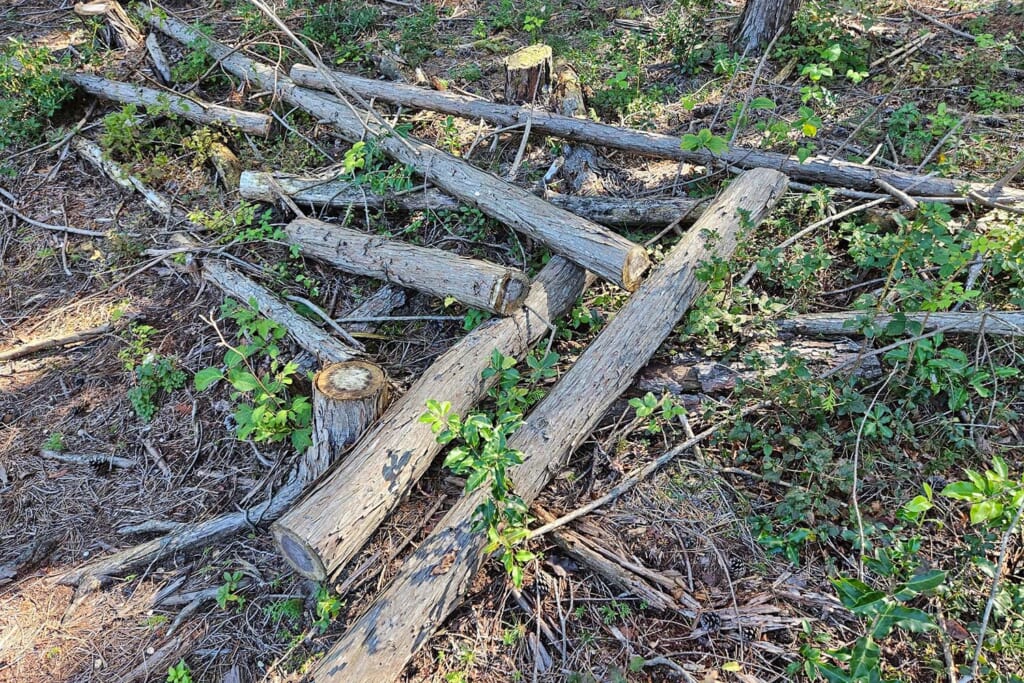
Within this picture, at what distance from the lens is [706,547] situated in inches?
112

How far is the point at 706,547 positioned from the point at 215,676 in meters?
2.38

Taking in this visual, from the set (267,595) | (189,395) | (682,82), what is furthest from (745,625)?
(682,82)

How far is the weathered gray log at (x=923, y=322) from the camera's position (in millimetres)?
3213

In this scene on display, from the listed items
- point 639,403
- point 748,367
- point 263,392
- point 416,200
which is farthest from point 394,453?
point 416,200

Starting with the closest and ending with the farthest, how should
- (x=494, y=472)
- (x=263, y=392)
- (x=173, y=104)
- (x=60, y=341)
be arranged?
1. (x=494, y=472)
2. (x=263, y=392)
3. (x=60, y=341)
4. (x=173, y=104)

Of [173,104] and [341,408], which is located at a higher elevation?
[173,104]

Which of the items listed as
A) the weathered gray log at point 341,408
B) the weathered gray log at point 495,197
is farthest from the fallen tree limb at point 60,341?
the weathered gray log at point 495,197

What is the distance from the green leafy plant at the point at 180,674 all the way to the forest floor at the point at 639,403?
7cm

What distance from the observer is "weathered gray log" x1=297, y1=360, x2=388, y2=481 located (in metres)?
3.28

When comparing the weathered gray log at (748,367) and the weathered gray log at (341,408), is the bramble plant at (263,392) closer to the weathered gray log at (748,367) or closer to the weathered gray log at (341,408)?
the weathered gray log at (341,408)

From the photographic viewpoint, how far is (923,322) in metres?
3.24

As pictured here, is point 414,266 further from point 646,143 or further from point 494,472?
point 646,143

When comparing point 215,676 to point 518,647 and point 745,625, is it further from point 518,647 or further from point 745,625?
point 745,625

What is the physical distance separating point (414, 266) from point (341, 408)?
118 cm
